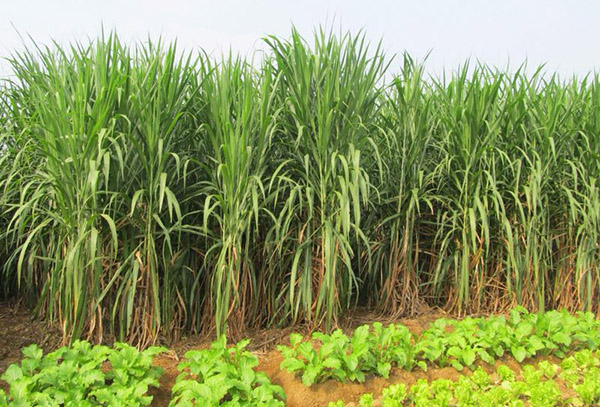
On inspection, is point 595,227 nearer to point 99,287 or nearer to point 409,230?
point 409,230

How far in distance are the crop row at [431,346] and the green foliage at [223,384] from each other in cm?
20

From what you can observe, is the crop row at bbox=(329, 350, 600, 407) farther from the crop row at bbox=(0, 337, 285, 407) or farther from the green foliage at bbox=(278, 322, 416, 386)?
the crop row at bbox=(0, 337, 285, 407)

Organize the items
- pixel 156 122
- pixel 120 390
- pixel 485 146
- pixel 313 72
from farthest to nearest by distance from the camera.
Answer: pixel 485 146
pixel 313 72
pixel 156 122
pixel 120 390

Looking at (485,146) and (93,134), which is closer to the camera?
(93,134)

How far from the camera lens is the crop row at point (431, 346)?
2.67m

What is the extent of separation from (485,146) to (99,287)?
2.71 meters

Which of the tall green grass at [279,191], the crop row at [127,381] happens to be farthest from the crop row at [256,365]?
the tall green grass at [279,191]

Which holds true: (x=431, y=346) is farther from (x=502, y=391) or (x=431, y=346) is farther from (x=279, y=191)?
(x=279, y=191)

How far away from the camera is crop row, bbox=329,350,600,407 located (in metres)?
2.49

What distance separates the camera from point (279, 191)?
346cm

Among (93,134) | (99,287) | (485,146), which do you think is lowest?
(99,287)

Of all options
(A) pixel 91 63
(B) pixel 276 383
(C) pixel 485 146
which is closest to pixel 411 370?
(B) pixel 276 383

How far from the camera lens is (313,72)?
3.39 meters

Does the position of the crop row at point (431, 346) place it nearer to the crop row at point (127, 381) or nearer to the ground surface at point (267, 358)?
the ground surface at point (267, 358)
